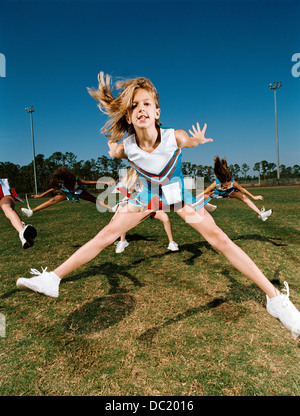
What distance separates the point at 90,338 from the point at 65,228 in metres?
6.62

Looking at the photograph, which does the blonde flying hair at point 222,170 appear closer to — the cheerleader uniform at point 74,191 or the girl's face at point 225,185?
the girl's face at point 225,185

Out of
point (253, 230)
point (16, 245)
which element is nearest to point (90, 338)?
point (16, 245)

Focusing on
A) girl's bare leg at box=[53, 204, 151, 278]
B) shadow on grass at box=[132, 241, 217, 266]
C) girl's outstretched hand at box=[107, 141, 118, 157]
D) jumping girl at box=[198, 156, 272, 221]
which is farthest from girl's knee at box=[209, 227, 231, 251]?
jumping girl at box=[198, 156, 272, 221]

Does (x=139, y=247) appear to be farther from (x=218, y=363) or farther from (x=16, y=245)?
(x=218, y=363)

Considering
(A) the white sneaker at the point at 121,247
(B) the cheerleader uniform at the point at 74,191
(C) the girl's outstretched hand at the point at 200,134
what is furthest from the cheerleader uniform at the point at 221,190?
(C) the girl's outstretched hand at the point at 200,134

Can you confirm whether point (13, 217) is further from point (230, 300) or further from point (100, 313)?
point (230, 300)

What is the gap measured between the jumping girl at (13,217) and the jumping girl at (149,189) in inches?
80.8

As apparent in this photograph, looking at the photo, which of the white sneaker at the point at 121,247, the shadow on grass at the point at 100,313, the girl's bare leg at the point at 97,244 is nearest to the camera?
the girl's bare leg at the point at 97,244

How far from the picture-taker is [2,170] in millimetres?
78938

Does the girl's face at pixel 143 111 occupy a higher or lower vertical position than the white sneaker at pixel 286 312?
higher

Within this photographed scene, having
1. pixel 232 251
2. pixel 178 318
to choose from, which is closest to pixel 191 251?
pixel 178 318

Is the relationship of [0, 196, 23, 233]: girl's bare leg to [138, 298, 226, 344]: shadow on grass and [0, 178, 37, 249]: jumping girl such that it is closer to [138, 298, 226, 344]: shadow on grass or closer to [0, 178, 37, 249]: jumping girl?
[0, 178, 37, 249]: jumping girl

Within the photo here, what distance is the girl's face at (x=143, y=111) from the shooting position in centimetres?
273
